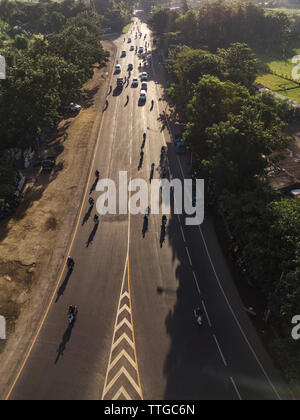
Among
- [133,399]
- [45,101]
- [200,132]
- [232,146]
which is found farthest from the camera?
[45,101]

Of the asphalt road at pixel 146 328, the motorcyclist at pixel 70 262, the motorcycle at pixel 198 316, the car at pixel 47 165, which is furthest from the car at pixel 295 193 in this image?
the car at pixel 47 165

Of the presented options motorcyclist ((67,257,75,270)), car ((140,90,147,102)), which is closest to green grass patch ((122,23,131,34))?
car ((140,90,147,102))

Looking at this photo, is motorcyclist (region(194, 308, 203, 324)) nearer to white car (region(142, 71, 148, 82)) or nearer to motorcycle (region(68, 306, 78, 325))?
motorcycle (region(68, 306, 78, 325))

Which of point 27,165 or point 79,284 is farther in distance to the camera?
point 27,165

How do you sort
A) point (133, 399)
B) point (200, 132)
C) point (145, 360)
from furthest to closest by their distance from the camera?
point (200, 132) → point (145, 360) → point (133, 399)

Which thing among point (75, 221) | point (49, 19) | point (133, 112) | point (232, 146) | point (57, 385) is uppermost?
point (49, 19)

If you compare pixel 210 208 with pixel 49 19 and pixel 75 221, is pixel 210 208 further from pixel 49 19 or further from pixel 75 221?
pixel 49 19

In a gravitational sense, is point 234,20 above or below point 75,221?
above

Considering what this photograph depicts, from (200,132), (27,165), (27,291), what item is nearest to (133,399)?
(27,291)
